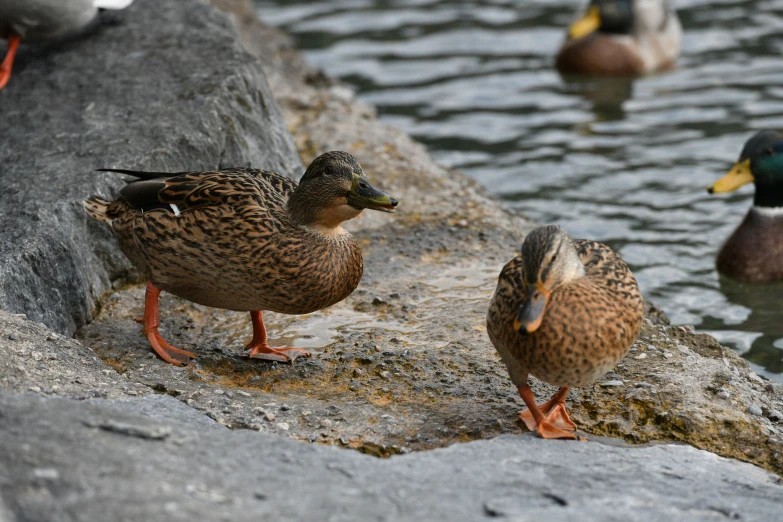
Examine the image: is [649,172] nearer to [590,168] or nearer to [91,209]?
[590,168]

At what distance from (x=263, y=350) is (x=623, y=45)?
26.1 ft

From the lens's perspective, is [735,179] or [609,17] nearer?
[735,179]

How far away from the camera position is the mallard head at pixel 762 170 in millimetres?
7379

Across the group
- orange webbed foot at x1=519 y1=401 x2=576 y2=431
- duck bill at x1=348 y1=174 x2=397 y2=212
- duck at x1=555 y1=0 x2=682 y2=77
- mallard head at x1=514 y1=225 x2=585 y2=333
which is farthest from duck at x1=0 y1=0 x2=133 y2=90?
duck at x1=555 y1=0 x2=682 y2=77

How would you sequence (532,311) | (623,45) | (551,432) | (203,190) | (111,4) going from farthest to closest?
1. (623,45)
2. (111,4)
3. (203,190)
4. (551,432)
5. (532,311)

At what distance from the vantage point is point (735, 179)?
7.41m

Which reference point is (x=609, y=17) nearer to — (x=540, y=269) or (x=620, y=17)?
(x=620, y=17)

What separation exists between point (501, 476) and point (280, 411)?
1.13 metres

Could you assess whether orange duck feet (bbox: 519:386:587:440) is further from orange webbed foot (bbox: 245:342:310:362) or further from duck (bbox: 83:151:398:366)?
orange webbed foot (bbox: 245:342:310:362)

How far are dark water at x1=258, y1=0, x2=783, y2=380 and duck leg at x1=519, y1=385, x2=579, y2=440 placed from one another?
2.04m

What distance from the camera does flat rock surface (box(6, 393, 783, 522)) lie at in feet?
8.82

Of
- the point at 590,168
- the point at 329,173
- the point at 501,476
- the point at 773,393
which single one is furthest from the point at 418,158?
the point at 501,476

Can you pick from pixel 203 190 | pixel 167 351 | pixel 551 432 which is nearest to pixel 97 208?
pixel 203 190

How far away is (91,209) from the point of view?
482cm
